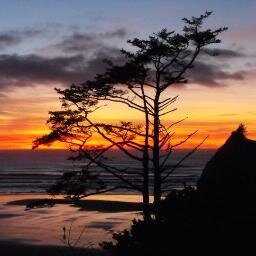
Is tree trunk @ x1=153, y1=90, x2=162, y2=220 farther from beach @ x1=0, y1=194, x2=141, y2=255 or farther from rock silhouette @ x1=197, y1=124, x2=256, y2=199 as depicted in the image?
beach @ x1=0, y1=194, x2=141, y2=255

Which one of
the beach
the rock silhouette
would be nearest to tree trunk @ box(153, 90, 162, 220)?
the rock silhouette

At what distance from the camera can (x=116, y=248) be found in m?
9.65

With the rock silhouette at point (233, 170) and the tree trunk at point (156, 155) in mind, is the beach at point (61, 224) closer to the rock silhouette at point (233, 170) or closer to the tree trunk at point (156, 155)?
the tree trunk at point (156, 155)

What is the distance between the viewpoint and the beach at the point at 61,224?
27.1m

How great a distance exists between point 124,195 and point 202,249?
4830 cm

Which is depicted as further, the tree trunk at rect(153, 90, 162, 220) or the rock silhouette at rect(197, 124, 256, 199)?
the tree trunk at rect(153, 90, 162, 220)

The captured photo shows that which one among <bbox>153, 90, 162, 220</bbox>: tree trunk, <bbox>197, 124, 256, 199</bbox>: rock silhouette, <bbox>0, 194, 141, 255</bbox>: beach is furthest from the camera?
<bbox>0, 194, 141, 255</bbox>: beach

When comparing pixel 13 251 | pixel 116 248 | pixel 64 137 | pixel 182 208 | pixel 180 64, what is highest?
pixel 180 64

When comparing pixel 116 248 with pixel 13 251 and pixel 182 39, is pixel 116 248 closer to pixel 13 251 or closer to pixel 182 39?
pixel 182 39

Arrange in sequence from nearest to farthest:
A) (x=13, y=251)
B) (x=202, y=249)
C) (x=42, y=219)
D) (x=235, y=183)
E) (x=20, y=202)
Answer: (x=202, y=249), (x=235, y=183), (x=13, y=251), (x=42, y=219), (x=20, y=202)

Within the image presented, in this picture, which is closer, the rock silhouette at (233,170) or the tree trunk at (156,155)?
the rock silhouette at (233,170)

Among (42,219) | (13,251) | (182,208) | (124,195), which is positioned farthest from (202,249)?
(124,195)

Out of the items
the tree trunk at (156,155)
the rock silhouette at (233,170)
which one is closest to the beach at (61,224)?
the tree trunk at (156,155)

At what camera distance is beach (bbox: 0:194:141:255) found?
27.1m
